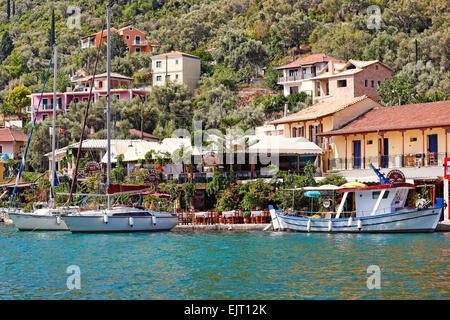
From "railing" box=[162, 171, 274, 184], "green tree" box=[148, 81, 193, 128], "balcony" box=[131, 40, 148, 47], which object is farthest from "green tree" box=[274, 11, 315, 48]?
"railing" box=[162, 171, 274, 184]

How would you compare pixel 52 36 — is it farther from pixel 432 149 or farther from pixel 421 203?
pixel 421 203

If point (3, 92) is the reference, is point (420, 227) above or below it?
below

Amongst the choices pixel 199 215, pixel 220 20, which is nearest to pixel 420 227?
pixel 199 215

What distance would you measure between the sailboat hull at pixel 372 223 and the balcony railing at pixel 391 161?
26.1ft

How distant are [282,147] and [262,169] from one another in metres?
2.16

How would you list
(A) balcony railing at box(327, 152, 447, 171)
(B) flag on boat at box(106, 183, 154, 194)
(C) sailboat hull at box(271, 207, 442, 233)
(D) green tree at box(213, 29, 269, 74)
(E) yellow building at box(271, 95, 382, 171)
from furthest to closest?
(D) green tree at box(213, 29, 269, 74), (E) yellow building at box(271, 95, 382, 171), (A) balcony railing at box(327, 152, 447, 171), (B) flag on boat at box(106, 183, 154, 194), (C) sailboat hull at box(271, 207, 442, 233)

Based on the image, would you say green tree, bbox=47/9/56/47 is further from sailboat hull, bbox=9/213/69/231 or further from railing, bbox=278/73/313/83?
sailboat hull, bbox=9/213/69/231

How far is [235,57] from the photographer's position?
101 meters

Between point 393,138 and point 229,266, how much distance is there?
25.1 meters

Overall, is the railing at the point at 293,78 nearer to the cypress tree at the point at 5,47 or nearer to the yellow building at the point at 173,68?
the yellow building at the point at 173,68

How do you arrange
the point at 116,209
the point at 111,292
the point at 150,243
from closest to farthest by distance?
1. the point at 111,292
2. the point at 150,243
3. the point at 116,209

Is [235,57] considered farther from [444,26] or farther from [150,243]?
[150,243]

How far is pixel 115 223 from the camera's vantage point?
4103 centimetres

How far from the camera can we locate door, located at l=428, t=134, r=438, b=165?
45.5 m
